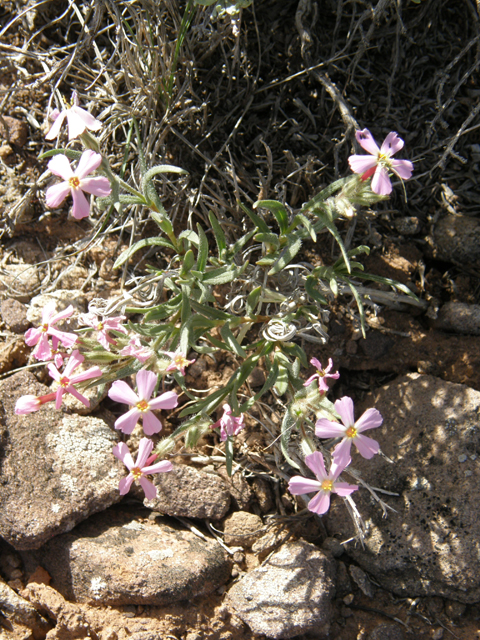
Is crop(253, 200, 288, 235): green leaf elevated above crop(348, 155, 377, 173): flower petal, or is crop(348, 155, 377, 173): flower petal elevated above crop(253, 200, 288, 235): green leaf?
crop(348, 155, 377, 173): flower petal

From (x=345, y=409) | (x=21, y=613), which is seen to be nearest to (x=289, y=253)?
(x=345, y=409)

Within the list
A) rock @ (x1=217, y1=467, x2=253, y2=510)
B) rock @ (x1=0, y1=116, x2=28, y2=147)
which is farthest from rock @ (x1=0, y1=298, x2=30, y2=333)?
rock @ (x1=217, y1=467, x2=253, y2=510)

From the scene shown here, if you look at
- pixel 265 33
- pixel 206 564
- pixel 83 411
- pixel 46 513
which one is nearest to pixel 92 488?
pixel 46 513

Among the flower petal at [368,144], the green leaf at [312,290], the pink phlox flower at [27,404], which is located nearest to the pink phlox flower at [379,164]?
the flower petal at [368,144]

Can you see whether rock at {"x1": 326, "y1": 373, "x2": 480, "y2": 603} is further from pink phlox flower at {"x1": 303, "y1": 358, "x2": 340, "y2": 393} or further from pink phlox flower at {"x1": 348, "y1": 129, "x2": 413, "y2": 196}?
pink phlox flower at {"x1": 348, "y1": 129, "x2": 413, "y2": 196}

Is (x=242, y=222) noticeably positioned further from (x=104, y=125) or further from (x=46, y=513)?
(x=46, y=513)

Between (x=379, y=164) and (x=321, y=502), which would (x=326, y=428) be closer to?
(x=321, y=502)
